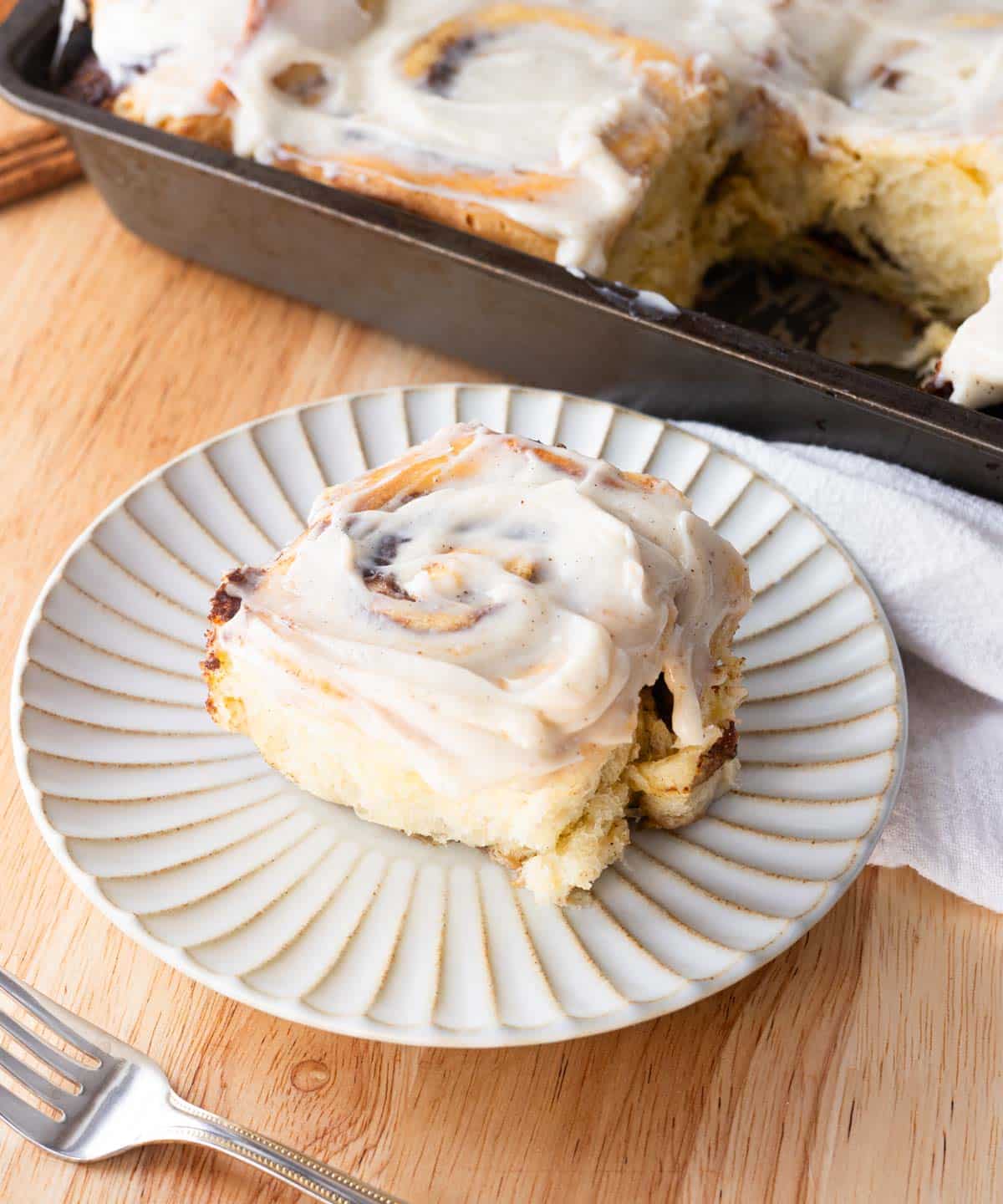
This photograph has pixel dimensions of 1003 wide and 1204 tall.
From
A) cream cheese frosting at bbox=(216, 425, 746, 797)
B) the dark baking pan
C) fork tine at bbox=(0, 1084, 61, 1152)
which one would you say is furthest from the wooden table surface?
the dark baking pan

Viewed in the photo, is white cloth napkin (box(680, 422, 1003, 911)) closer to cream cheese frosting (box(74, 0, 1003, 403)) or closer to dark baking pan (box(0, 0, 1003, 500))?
dark baking pan (box(0, 0, 1003, 500))

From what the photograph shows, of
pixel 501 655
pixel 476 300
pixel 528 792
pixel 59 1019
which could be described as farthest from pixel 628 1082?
pixel 476 300

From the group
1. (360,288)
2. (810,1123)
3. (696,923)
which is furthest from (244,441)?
(810,1123)

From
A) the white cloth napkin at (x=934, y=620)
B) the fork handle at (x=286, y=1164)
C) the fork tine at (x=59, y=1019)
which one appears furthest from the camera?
the white cloth napkin at (x=934, y=620)

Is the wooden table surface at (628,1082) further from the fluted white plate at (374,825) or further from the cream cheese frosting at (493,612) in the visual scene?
the cream cheese frosting at (493,612)

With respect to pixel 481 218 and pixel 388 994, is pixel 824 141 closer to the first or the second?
pixel 481 218

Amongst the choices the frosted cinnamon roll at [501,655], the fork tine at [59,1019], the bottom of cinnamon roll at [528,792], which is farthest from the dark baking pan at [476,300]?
the fork tine at [59,1019]

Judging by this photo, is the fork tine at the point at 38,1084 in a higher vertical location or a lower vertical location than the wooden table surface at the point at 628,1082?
higher
